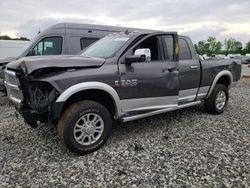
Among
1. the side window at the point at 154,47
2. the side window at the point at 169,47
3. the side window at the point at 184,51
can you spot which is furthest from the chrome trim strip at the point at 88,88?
the side window at the point at 184,51

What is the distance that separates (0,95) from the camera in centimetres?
904

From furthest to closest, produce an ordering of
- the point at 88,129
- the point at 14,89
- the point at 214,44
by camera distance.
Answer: the point at 214,44 < the point at 14,89 < the point at 88,129

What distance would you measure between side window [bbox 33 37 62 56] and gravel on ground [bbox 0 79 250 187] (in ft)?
9.58

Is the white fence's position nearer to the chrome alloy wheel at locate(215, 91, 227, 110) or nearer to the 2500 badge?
the chrome alloy wheel at locate(215, 91, 227, 110)

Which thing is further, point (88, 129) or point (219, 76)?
point (219, 76)

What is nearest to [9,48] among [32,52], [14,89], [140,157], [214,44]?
[32,52]

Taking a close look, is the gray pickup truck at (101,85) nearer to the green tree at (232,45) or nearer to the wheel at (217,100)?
the wheel at (217,100)

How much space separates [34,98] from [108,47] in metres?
1.62

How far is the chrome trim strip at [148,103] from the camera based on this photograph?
14.4ft

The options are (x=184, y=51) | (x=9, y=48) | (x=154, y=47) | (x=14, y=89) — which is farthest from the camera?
(x=9, y=48)

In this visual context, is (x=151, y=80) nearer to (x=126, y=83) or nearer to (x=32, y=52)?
(x=126, y=83)

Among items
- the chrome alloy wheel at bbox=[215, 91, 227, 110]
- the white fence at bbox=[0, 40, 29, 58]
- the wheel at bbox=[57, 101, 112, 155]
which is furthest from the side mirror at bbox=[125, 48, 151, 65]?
the white fence at bbox=[0, 40, 29, 58]

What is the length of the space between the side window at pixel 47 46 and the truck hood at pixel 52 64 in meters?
3.93

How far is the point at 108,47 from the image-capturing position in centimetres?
478
